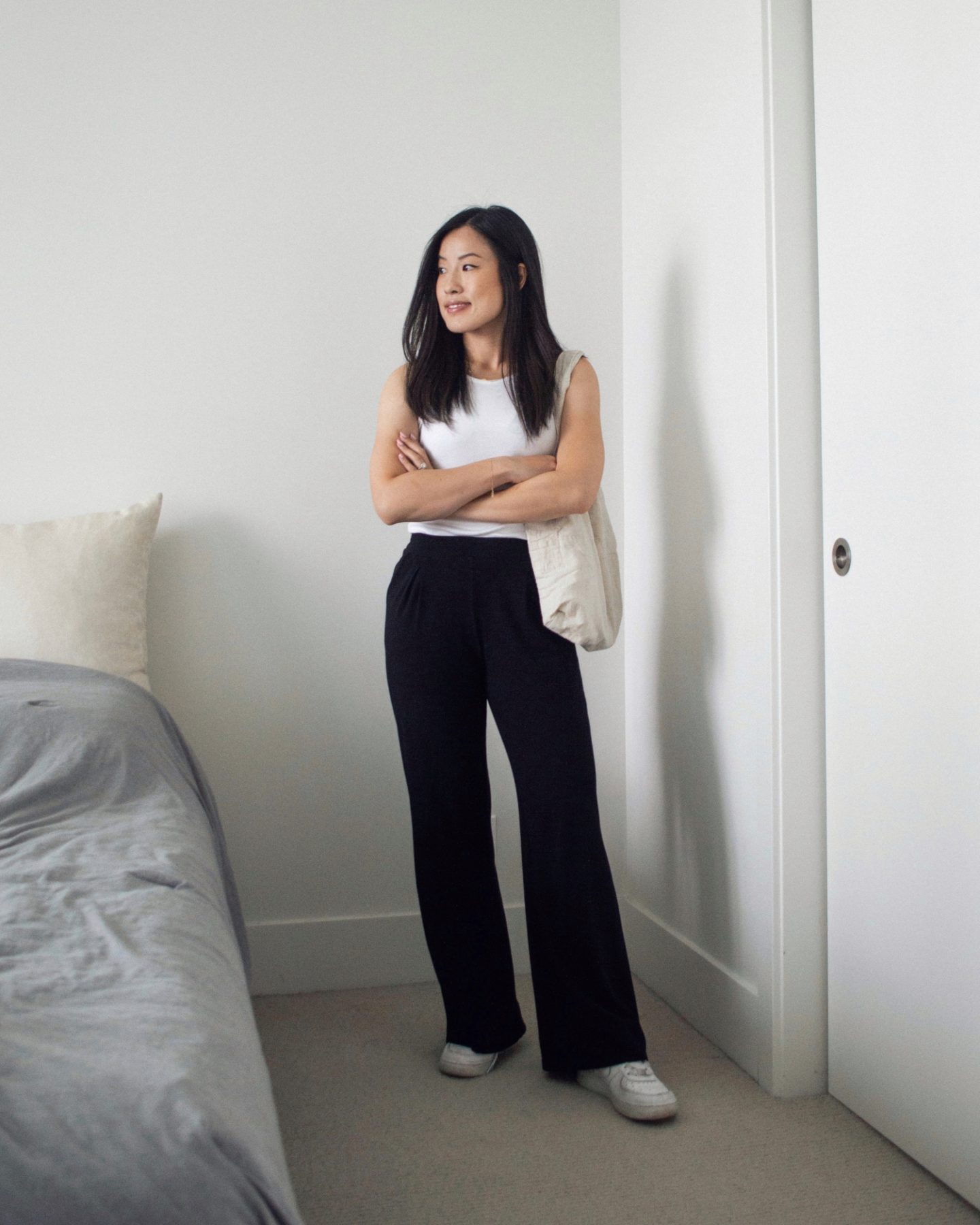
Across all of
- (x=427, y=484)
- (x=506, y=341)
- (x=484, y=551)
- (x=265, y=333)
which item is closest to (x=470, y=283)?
(x=506, y=341)

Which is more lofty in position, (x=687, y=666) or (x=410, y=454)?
(x=410, y=454)

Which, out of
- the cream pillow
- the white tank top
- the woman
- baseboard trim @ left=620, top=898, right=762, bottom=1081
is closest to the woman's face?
the woman

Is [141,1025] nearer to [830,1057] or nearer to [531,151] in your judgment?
[830,1057]

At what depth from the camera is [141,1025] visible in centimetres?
75

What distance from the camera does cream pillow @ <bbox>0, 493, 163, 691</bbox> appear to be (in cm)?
186

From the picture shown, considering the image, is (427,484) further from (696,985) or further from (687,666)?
(696,985)

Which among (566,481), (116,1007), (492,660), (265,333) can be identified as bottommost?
(116,1007)

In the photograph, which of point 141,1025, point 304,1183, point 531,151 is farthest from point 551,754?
point 531,151

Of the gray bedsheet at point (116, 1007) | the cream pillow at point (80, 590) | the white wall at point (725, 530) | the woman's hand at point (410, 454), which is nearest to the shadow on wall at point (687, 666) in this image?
the white wall at point (725, 530)

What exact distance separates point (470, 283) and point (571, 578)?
0.57 metres

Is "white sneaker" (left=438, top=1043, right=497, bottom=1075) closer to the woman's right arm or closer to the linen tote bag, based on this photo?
the linen tote bag

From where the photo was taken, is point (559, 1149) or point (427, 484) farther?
point (427, 484)

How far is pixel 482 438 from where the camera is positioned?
1798 millimetres

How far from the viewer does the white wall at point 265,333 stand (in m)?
2.13
